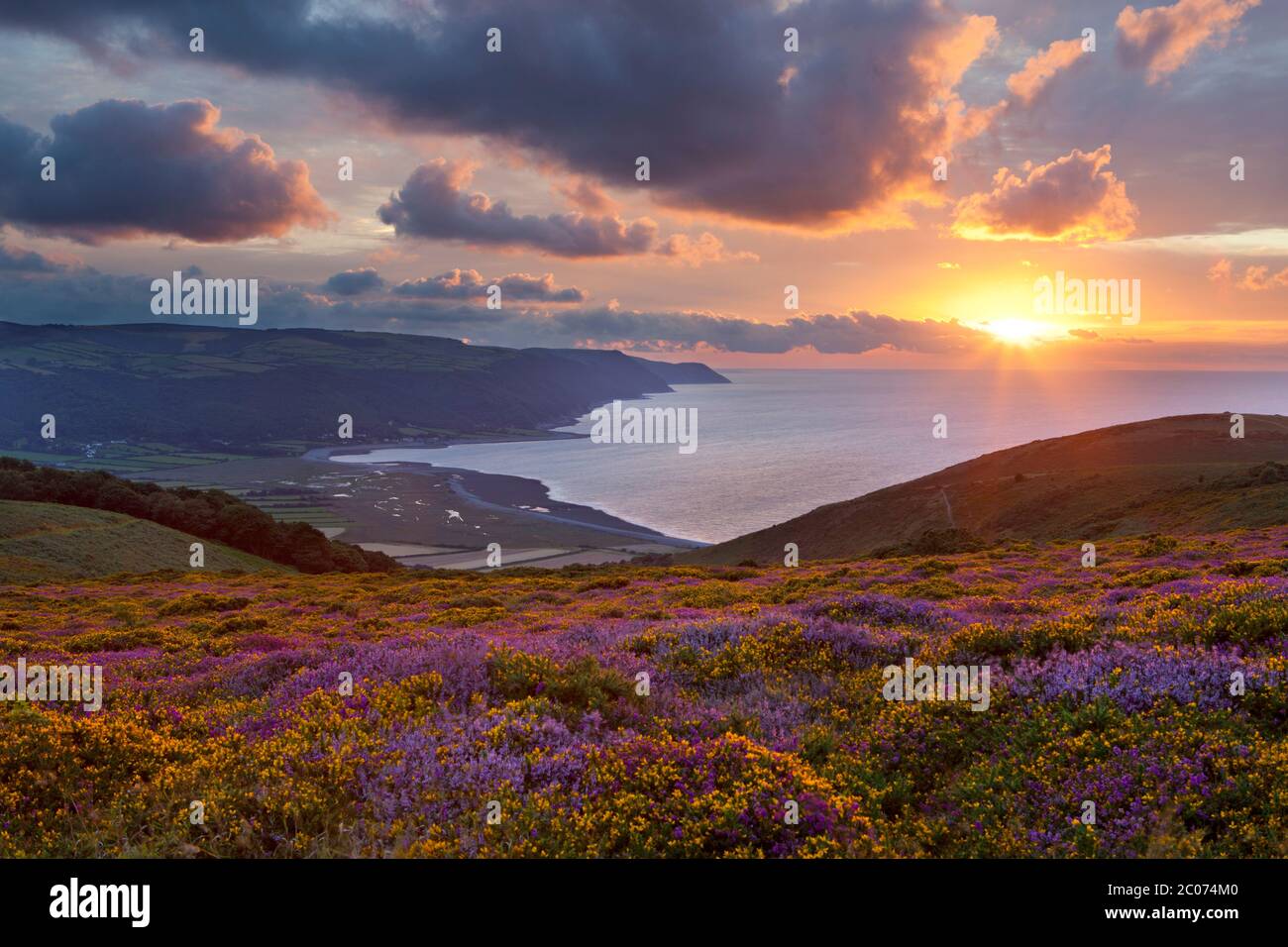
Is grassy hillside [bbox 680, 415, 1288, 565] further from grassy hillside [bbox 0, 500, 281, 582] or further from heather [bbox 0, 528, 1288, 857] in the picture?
grassy hillside [bbox 0, 500, 281, 582]

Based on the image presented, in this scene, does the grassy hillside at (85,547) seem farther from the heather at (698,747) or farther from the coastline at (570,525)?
the heather at (698,747)

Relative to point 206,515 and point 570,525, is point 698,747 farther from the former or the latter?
point 570,525

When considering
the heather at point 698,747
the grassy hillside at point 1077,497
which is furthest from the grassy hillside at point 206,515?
the heather at point 698,747

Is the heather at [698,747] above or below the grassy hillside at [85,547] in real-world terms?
above

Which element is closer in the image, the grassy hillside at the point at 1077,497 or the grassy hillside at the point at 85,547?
the grassy hillside at the point at 1077,497

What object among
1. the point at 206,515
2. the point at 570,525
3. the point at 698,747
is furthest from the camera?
the point at 570,525

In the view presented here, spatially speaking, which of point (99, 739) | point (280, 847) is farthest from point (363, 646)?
point (280, 847)

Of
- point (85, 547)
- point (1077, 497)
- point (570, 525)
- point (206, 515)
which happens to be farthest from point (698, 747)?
point (570, 525)
